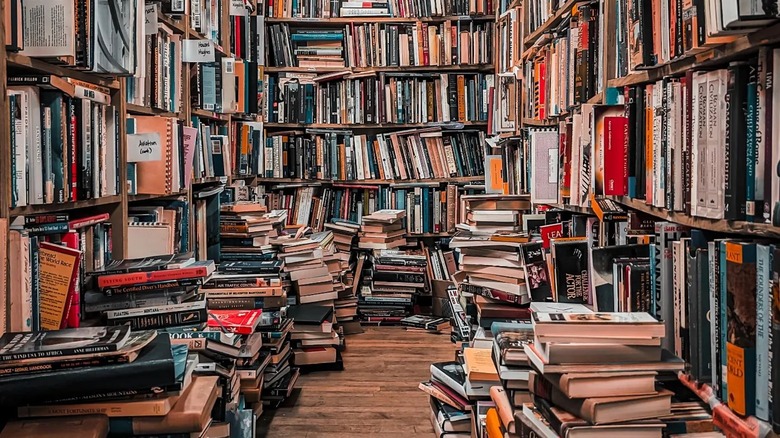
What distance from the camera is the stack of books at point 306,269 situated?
4.60 m

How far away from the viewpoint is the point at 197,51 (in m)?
3.78

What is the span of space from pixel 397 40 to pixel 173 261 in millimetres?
3749

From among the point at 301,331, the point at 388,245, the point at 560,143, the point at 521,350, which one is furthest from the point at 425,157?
the point at 521,350

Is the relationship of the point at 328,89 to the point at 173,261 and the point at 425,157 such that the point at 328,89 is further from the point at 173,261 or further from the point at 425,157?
the point at 173,261

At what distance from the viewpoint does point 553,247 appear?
100 inches

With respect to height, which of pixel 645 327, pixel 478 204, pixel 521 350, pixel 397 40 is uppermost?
pixel 397 40

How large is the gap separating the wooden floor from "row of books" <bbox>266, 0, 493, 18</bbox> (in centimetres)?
247

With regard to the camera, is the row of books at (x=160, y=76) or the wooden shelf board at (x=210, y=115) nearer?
the row of books at (x=160, y=76)

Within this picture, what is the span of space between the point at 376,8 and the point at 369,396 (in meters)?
3.24

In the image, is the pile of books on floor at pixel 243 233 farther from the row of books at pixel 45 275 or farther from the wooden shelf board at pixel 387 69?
the row of books at pixel 45 275

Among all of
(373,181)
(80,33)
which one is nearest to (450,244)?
(80,33)

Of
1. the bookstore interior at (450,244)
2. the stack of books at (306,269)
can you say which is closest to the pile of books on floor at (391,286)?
the bookstore interior at (450,244)

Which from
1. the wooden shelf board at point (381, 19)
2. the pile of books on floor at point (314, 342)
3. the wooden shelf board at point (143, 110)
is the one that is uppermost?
the wooden shelf board at point (381, 19)

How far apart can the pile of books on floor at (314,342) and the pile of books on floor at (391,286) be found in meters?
1.23
